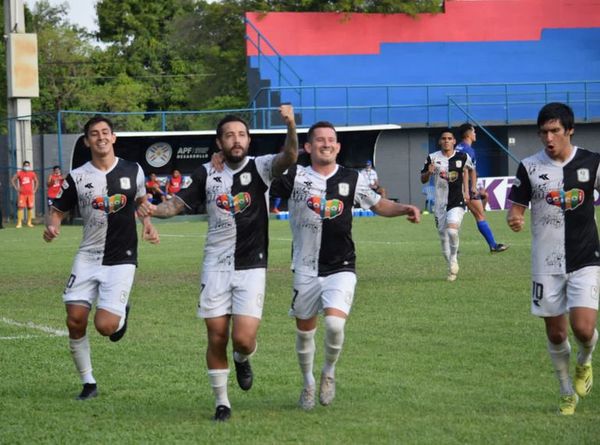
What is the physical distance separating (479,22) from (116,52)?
28.7m

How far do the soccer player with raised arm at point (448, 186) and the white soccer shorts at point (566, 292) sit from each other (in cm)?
903

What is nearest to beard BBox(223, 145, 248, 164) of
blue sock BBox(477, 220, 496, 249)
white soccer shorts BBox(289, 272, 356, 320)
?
white soccer shorts BBox(289, 272, 356, 320)

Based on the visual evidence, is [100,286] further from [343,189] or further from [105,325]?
[343,189]

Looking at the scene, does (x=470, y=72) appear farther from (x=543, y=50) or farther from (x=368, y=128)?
(x=368, y=128)

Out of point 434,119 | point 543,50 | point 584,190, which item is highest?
point 543,50

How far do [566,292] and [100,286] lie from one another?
3.51m

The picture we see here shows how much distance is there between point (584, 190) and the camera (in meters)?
8.28

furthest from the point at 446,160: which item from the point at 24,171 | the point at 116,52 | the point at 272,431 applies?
the point at 116,52

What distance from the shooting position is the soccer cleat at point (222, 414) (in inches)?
313

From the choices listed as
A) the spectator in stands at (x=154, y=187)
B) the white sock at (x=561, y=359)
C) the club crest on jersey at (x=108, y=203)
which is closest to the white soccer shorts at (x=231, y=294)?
the club crest on jersey at (x=108, y=203)

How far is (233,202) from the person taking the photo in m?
8.25

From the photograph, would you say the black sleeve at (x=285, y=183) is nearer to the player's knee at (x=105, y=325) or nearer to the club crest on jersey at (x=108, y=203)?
the club crest on jersey at (x=108, y=203)

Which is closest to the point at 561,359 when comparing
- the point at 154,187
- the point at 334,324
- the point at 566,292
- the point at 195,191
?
the point at 566,292

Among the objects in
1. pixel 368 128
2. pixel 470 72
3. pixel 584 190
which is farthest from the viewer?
pixel 470 72
